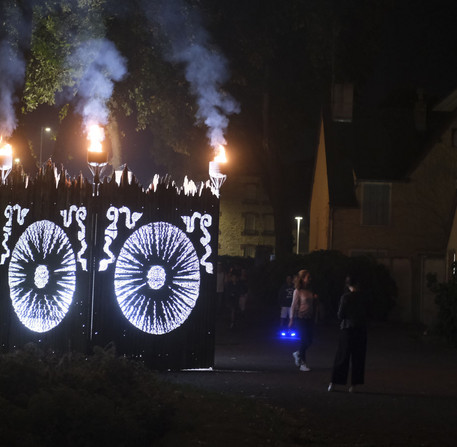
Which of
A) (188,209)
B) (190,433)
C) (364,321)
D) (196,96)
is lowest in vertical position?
(190,433)

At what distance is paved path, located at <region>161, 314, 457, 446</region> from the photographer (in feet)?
38.9

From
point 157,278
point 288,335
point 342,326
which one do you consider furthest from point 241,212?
point 342,326

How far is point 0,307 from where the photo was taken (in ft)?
61.5

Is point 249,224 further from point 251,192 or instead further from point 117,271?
point 117,271

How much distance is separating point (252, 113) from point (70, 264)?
26.6 meters

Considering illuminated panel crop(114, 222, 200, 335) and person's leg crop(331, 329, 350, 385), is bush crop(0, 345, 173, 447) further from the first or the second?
illuminated panel crop(114, 222, 200, 335)

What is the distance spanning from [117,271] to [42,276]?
1.52 m

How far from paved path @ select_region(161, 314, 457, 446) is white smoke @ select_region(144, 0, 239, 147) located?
27.7 ft

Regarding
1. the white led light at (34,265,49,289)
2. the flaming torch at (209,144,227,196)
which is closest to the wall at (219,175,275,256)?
the flaming torch at (209,144,227,196)

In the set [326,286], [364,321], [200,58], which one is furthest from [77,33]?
[364,321]

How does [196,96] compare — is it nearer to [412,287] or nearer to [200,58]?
[200,58]

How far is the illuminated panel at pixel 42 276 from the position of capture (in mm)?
17766

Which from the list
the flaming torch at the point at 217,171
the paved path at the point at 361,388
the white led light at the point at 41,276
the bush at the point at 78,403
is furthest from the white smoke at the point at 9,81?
the bush at the point at 78,403

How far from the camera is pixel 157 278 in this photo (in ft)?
58.4
